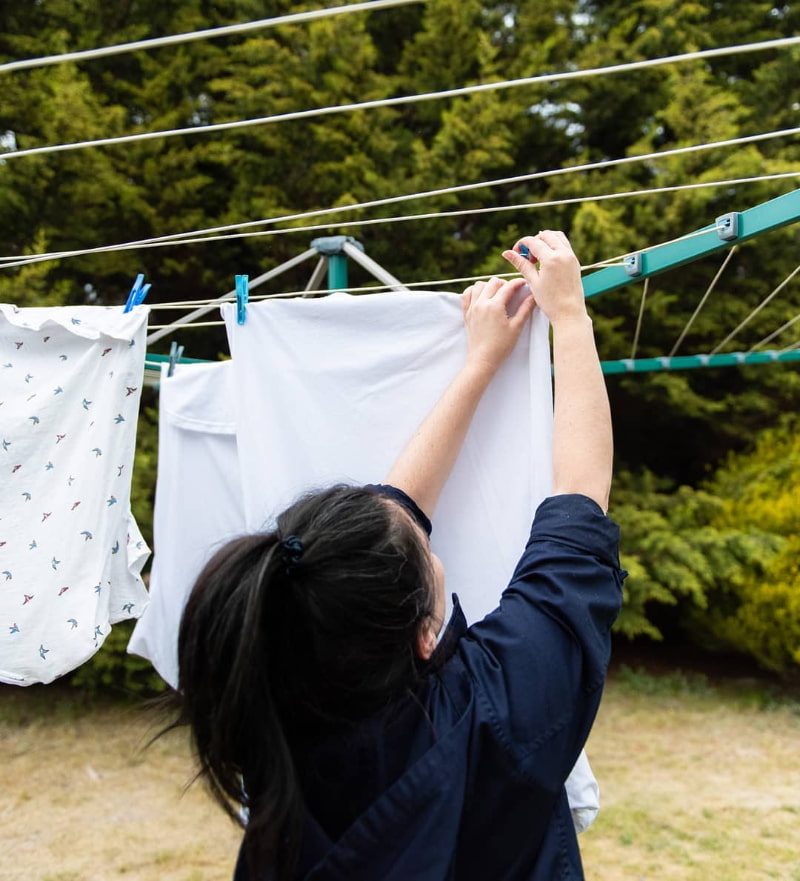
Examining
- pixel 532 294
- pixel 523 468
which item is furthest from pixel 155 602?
pixel 532 294

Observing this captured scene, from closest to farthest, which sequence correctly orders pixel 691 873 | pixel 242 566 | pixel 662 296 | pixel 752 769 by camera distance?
pixel 242 566
pixel 691 873
pixel 752 769
pixel 662 296

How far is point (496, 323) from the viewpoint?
1277 millimetres

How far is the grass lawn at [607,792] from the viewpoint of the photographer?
2971 millimetres

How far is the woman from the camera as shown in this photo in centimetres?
77

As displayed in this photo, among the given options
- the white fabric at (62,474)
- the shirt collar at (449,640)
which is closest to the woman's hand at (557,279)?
the shirt collar at (449,640)

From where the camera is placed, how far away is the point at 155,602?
217 cm

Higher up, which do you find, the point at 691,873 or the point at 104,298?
the point at 104,298

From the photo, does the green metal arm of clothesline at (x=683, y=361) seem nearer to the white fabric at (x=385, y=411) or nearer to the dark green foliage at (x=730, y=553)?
the white fabric at (x=385, y=411)

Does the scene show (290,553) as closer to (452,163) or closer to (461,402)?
(461,402)

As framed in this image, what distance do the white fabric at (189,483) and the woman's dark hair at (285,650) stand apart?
1.35 metres

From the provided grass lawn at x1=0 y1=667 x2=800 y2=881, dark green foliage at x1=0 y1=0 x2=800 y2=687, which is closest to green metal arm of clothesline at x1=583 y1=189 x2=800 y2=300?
grass lawn at x1=0 y1=667 x2=800 y2=881

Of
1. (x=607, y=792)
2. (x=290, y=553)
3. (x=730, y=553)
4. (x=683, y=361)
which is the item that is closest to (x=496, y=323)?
(x=290, y=553)

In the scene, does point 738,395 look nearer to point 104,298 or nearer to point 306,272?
point 306,272

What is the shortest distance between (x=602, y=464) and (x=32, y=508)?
41.3 inches
